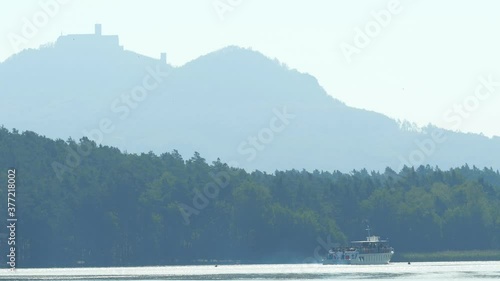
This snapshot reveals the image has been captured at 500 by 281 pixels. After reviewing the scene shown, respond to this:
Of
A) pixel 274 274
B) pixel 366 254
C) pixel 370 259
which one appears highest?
pixel 366 254

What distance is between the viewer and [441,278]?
408 ft

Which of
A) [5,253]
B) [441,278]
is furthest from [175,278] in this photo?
[5,253]

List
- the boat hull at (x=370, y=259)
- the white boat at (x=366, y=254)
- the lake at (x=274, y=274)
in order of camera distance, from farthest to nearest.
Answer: the white boat at (x=366, y=254)
the boat hull at (x=370, y=259)
the lake at (x=274, y=274)

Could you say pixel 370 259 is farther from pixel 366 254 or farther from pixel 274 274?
pixel 274 274

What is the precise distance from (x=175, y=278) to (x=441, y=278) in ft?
94.0

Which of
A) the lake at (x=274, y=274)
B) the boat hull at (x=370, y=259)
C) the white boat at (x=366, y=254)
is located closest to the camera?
the lake at (x=274, y=274)

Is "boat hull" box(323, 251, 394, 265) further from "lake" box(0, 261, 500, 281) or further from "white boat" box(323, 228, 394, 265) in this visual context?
"lake" box(0, 261, 500, 281)

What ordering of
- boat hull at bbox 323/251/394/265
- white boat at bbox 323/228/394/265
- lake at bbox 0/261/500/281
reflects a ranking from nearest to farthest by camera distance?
lake at bbox 0/261/500/281
boat hull at bbox 323/251/394/265
white boat at bbox 323/228/394/265

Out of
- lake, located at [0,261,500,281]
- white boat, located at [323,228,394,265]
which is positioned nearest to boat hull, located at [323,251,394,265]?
white boat, located at [323,228,394,265]

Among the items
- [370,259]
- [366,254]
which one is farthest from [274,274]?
[366,254]

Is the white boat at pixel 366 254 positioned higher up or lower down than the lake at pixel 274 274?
higher up

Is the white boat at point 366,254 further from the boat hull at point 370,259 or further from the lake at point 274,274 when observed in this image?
the lake at point 274,274

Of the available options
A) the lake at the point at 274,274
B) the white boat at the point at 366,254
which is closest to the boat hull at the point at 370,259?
the white boat at the point at 366,254

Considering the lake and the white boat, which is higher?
the white boat
